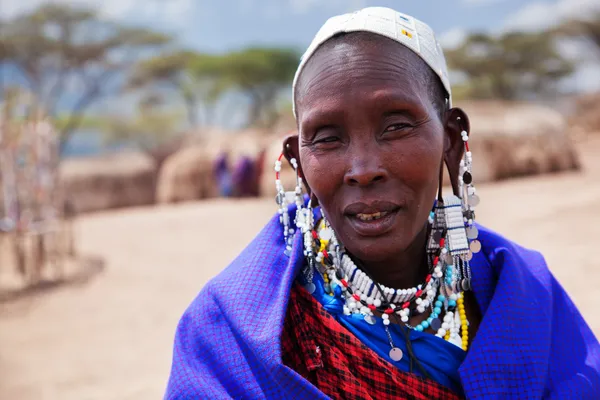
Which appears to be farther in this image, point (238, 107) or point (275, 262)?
point (238, 107)

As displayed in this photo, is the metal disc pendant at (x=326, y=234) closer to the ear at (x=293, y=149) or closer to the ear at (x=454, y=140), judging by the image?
the ear at (x=293, y=149)

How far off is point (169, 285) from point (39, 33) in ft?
60.9

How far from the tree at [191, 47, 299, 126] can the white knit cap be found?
24.6 meters

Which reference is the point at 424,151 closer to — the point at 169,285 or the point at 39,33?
the point at 169,285

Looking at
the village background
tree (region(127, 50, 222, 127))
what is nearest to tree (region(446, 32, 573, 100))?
the village background

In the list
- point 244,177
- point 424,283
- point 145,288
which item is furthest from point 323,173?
point 244,177

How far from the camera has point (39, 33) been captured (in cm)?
2180

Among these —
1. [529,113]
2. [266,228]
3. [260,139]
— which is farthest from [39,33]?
[266,228]

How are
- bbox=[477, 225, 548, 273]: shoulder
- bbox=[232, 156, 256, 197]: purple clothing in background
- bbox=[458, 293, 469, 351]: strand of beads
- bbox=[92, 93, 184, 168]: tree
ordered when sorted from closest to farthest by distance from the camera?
bbox=[458, 293, 469, 351]: strand of beads, bbox=[477, 225, 548, 273]: shoulder, bbox=[232, 156, 256, 197]: purple clothing in background, bbox=[92, 93, 184, 168]: tree

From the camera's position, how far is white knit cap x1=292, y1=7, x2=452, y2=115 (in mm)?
1428

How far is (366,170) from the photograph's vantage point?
136 centimetres

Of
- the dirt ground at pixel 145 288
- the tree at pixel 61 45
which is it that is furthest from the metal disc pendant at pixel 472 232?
the tree at pixel 61 45

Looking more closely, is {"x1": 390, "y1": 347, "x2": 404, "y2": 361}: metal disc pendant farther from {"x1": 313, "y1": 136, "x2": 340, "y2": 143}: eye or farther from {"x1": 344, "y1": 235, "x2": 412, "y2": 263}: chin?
{"x1": 313, "y1": 136, "x2": 340, "y2": 143}: eye

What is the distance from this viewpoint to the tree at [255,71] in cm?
2545
